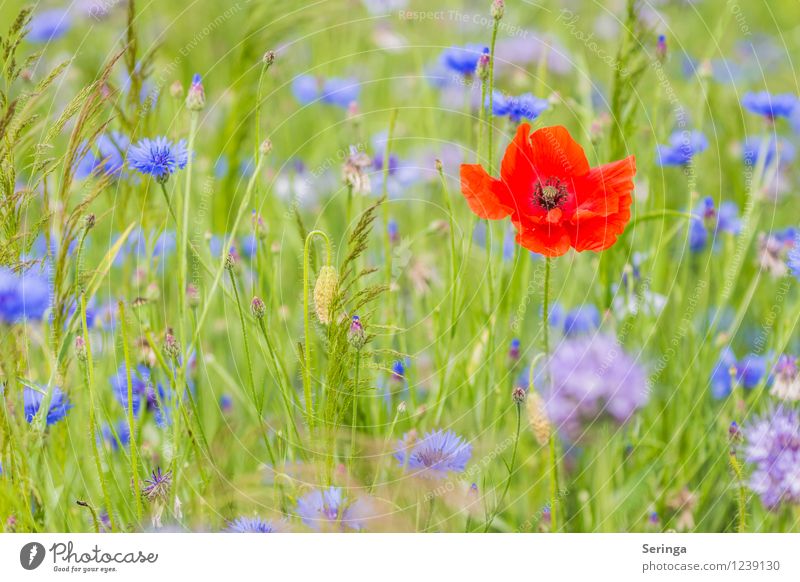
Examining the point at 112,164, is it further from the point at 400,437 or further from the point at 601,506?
the point at 601,506

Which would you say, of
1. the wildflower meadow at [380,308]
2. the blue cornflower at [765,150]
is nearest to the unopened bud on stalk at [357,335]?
the wildflower meadow at [380,308]

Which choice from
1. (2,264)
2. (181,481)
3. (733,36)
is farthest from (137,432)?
(733,36)

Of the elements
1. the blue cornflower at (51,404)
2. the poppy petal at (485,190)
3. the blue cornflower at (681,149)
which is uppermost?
the blue cornflower at (681,149)

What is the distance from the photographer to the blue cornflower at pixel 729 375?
0.92m

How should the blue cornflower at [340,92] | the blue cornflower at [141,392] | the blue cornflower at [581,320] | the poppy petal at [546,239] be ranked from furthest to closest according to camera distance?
the blue cornflower at [340,92] → the blue cornflower at [581,320] → the blue cornflower at [141,392] → the poppy petal at [546,239]

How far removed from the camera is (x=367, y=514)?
2.70 ft

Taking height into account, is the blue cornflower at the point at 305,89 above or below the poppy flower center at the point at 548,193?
above

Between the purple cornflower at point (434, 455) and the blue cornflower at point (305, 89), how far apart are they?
46 centimetres

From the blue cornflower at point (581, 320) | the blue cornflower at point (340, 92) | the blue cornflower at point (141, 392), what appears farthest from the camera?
the blue cornflower at point (340, 92)

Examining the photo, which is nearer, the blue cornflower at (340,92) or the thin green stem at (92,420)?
the thin green stem at (92,420)

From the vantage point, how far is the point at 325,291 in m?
0.81

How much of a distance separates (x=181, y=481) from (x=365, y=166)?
0.34 meters

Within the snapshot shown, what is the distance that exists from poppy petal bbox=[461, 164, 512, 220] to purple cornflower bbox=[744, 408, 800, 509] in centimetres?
34

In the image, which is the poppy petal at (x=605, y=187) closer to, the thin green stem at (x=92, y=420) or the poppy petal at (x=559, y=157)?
the poppy petal at (x=559, y=157)
